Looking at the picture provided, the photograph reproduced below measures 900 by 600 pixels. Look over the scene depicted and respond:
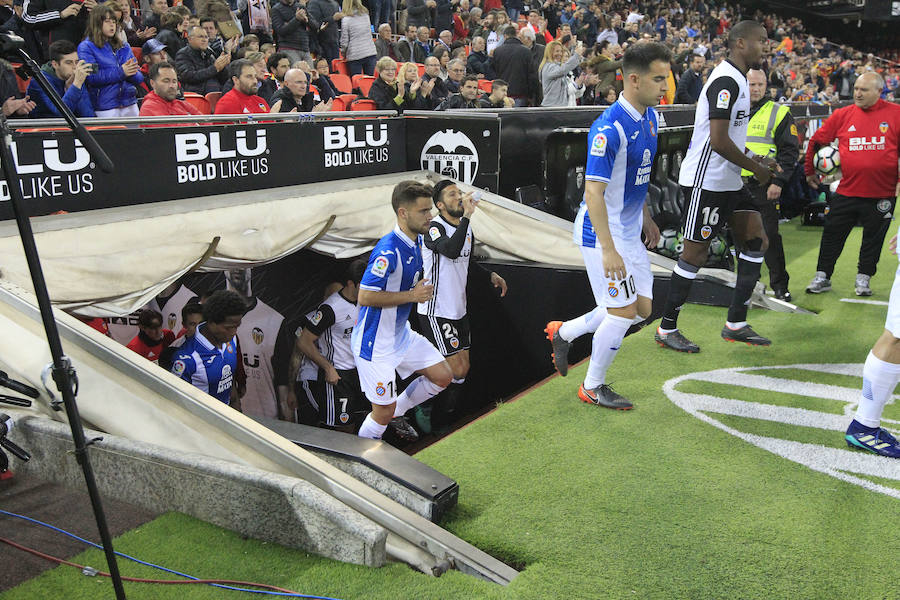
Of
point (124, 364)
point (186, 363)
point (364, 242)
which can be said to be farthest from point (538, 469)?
point (364, 242)

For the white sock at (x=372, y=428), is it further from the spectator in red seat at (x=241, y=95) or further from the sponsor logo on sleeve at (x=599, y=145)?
the spectator in red seat at (x=241, y=95)

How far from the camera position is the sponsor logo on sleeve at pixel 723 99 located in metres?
4.92

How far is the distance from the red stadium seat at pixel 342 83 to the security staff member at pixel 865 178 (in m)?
6.49

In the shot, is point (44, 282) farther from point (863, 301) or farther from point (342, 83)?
point (342, 83)

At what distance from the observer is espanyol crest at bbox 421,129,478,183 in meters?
7.49

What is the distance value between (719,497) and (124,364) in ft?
9.12

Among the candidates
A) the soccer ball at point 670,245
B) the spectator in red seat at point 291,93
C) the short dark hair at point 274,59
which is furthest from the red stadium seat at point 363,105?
the soccer ball at point 670,245

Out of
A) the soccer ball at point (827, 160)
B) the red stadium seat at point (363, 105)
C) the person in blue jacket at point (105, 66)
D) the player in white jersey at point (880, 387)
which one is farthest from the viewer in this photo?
the red stadium seat at point (363, 105)

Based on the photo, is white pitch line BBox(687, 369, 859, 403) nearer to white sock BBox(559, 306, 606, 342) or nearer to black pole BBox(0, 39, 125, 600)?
white sock BBox(559, 306, 606, 342)

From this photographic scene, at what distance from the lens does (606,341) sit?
438 centimetres

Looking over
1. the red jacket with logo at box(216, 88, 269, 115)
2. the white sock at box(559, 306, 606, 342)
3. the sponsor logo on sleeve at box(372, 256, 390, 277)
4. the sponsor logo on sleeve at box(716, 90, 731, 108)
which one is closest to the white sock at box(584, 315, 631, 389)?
the white sock at box(559, 306, 606, 342)

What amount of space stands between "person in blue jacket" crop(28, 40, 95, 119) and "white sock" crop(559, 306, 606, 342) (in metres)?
4.32

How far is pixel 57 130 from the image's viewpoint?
4.93m

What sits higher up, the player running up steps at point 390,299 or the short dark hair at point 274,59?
the short dark hair at point 274,59
